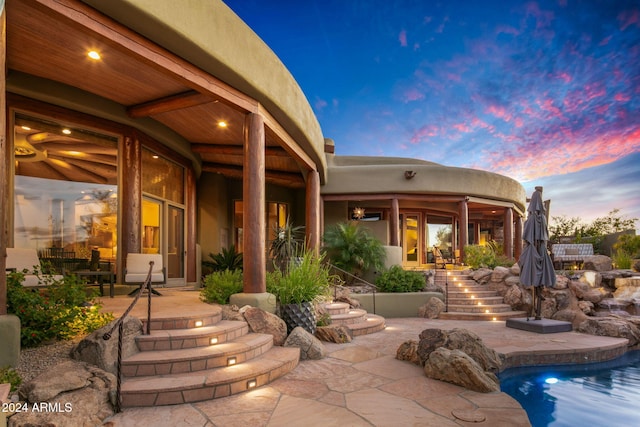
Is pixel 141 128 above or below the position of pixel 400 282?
above

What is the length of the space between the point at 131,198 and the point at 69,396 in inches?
212

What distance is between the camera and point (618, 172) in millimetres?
21484

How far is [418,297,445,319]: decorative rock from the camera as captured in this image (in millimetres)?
9578

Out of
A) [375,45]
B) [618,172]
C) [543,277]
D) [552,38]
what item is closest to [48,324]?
[543,277]

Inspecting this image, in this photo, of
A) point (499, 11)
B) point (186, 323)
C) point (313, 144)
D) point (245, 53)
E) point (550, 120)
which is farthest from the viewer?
point (550, 120)

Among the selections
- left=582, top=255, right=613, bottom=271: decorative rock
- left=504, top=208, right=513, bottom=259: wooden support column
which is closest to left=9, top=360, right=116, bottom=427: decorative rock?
left=582, top=255, right=613, bottom=271: decorative rock

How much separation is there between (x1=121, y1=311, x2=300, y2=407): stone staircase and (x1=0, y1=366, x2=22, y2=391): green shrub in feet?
2.63

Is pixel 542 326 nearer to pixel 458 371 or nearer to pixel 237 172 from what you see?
pixel 458 371

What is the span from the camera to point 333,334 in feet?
20.6

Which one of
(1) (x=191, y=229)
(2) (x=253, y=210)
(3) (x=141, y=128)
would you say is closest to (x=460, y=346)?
(2) (x=253, y=210)

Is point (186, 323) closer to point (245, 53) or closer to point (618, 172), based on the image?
point (245, 53)

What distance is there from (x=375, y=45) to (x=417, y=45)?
109 inches

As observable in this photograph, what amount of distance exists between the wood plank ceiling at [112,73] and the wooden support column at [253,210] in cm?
44

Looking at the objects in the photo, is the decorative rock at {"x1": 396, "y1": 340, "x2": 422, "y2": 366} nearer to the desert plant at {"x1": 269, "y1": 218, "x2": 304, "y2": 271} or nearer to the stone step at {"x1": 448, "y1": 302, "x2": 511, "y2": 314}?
the desert plant at {"x1": 269, "y1": 218, "x2": 304, "y2": 271}
